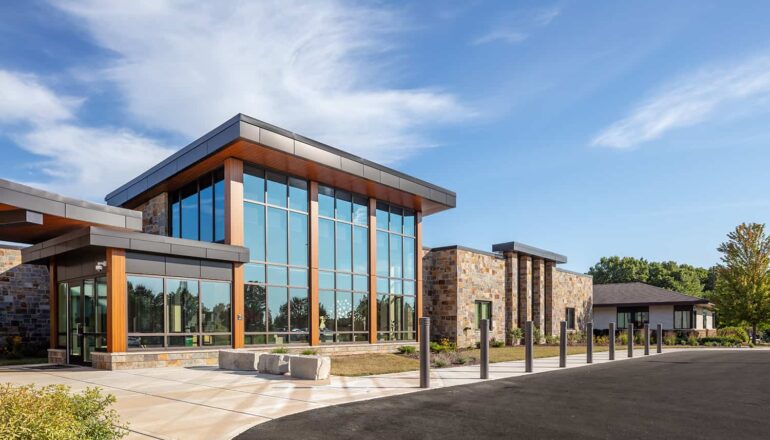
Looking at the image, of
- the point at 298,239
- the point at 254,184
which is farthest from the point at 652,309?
the point at 254,184

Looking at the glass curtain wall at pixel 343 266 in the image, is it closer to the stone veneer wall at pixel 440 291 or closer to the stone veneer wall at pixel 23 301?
the stone veneer wall at pixel 440 291

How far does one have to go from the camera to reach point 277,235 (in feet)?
67.1

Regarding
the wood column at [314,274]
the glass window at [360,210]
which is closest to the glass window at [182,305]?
the wood column at [314,274]

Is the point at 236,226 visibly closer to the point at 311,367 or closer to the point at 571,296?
the point at 311,367

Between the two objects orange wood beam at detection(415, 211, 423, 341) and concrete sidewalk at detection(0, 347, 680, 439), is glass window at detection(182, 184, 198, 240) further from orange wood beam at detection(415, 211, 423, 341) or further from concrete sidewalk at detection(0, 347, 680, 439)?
orange wood beam at detection(415, 211, 423, 341)

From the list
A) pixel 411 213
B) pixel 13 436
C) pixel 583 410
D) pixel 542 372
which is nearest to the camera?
pixel 13 436

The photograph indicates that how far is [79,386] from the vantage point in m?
12.2

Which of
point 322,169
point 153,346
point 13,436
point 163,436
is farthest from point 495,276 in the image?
point 13,436

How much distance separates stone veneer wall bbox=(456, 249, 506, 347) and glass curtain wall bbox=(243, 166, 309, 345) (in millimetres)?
9861

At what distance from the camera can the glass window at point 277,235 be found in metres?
20.2

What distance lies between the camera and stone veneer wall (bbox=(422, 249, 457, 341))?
28.2 metres

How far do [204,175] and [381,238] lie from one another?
8160 millimetres

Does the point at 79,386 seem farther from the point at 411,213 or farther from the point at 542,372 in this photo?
the point at 411,213

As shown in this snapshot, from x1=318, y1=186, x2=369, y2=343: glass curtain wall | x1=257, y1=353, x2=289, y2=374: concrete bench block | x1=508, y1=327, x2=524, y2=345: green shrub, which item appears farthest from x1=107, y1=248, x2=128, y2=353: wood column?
x1=508, y1=327, x2=524, y2=345: green shrub
